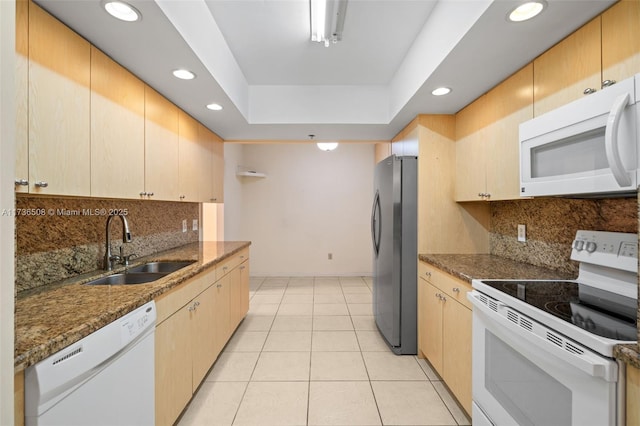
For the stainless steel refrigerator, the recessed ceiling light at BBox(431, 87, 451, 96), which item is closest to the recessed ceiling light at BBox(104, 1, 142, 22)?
the recessed ceiling light at BBox(431, 87, 451, 96)

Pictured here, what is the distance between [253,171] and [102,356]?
15.5 ft

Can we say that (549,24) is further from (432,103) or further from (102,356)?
(102,356)

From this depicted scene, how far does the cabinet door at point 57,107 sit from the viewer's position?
47.5 inches

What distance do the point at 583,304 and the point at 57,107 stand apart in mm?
2404

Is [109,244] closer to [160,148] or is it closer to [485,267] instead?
[160,148]

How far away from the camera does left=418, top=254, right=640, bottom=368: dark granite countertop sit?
5.72ft

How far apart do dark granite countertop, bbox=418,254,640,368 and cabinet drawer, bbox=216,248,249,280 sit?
5.66ft

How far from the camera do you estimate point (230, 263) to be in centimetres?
274

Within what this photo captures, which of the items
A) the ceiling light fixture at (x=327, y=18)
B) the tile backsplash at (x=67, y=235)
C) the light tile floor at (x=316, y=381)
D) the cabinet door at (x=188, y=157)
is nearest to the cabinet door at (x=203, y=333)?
the light tile floor at (x=316, y=381)

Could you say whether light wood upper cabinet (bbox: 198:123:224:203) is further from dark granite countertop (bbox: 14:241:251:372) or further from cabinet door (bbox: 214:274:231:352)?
dark granite countertop (bbox: 14:241:251:372)

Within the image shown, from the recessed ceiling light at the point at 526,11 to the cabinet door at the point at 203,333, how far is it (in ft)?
7.61

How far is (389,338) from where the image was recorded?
8.95 ft

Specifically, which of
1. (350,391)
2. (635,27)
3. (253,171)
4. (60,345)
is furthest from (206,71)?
(253,171)

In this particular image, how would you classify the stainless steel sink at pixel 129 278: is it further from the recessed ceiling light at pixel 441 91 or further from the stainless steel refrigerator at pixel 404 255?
the recessed ceiling light at pixel 441 91
